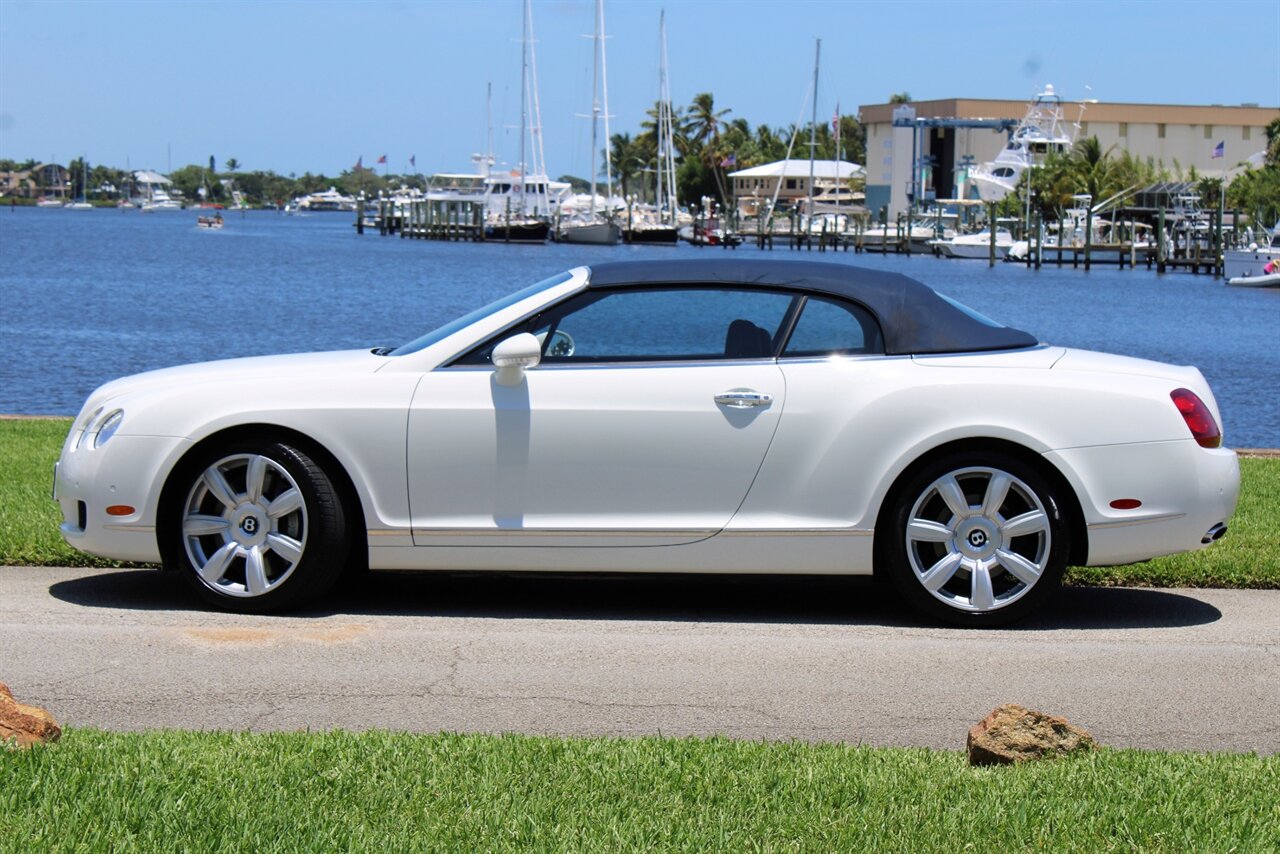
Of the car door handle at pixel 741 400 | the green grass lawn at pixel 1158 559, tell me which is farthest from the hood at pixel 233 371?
the car door handle at pixel 741 400

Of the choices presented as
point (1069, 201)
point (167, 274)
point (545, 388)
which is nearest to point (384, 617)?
point (545, 388)

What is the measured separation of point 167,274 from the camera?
6569 cm

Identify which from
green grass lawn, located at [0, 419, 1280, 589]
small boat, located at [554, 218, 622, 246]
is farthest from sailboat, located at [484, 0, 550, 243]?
green grass lawn, located at [0, 419, 1280, 589]

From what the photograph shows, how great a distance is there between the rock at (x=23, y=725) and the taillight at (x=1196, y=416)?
4506 mm

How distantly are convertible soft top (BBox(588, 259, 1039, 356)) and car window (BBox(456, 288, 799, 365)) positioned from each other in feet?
0.19

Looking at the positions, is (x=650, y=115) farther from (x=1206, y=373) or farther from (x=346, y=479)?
(x=346, y=479)

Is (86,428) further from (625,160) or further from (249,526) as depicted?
(625,160)

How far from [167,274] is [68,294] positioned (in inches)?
636

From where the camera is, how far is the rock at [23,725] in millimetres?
4473

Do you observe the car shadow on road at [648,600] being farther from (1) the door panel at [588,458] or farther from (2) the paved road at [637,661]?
(1) the door panel at [588,458]

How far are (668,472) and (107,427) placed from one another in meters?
2.36

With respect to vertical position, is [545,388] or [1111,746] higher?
[545,388]

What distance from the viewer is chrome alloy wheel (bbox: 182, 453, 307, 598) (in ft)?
21.8

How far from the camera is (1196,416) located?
6703 millimetres
